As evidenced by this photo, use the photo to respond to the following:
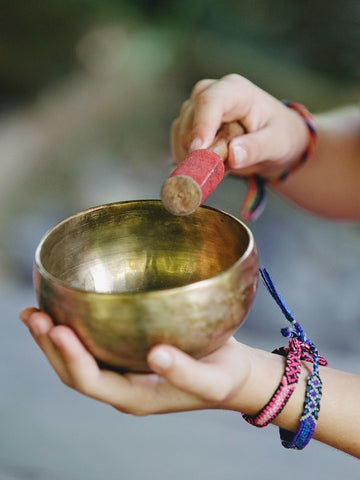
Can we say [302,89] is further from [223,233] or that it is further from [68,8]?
[223,233]

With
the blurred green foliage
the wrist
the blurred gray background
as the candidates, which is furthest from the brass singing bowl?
the blurred green foliage

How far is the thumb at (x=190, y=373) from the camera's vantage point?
0.69 metres

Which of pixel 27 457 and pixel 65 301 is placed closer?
pixel 65 301

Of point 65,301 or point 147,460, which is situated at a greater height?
point 65,301

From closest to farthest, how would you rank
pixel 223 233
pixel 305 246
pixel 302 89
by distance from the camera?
1. pixel 223 233
2. pixel 305 246
3. pixel 302 89

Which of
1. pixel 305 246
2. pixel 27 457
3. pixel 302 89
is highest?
pixel 302 89

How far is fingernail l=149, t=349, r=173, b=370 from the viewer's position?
684mm

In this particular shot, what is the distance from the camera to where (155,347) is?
698mm

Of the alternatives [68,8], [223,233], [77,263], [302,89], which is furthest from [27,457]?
[68,8]

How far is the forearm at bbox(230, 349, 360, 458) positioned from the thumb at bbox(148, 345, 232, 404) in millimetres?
80

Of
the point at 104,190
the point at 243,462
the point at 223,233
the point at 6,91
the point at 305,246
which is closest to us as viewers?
the point at 223,233

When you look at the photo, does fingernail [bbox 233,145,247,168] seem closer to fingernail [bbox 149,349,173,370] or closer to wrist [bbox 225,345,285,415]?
wrist [bbox 225,345,285,415]

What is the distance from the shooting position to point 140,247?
3.15ft

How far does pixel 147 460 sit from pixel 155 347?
0.97m
